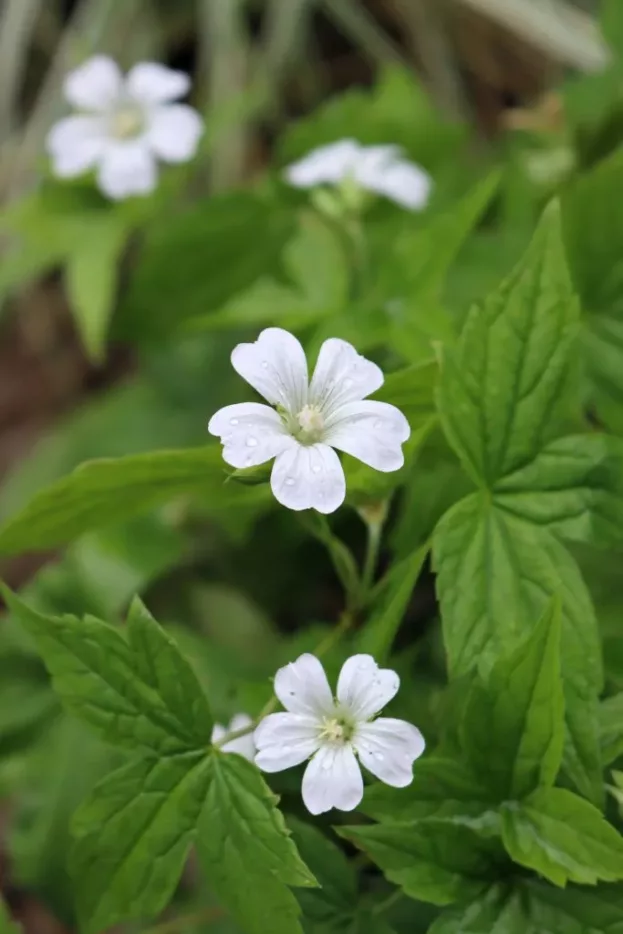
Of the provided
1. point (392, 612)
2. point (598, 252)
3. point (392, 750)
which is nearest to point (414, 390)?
point (392, 612)

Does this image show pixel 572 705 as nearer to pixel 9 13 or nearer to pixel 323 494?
pixel 323 494

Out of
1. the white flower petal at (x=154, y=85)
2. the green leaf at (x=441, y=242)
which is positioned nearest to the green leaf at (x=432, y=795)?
the green leaf at (x=441, y=242)

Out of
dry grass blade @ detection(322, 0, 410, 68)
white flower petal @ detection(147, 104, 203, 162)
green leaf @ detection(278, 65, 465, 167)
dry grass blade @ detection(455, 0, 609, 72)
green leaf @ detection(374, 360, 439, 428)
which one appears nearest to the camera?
green leaf @ detection(374, 360, 439, 428)

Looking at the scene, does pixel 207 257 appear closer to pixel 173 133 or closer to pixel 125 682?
pixel 173 133

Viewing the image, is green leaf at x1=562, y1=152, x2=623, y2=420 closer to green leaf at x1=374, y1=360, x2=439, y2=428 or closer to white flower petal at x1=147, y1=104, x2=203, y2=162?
green leaf at x1=374, y1=360, x2=439, y2=428

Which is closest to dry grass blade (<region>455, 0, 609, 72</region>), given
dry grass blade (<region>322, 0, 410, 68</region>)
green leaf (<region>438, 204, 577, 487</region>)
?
dry grass blade (<region>322, 0, 410, 68</region>)

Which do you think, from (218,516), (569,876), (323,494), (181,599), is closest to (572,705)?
(569,876)
